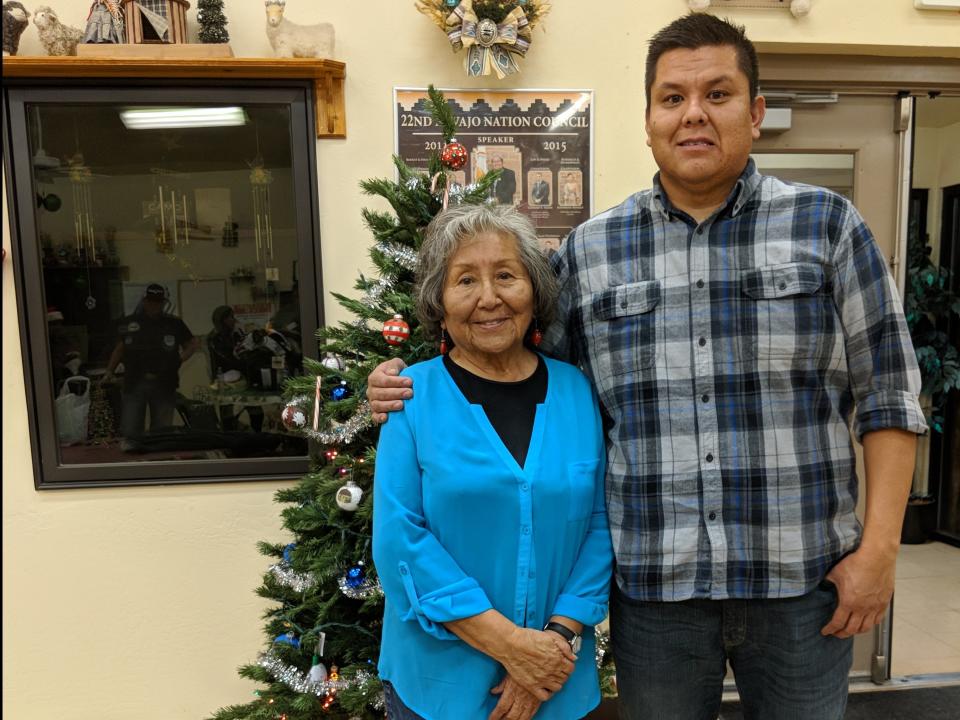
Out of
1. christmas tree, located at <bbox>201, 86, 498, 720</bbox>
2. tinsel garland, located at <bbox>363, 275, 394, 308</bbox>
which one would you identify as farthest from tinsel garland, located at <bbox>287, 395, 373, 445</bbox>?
tinsel garland, located at <bbox>363, 275, 394, 308</bbox>

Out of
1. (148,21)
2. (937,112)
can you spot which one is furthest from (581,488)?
(937,112)

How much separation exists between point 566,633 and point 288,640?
3.20 feet

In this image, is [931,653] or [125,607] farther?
[931,653]

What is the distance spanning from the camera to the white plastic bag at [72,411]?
90.8 inches

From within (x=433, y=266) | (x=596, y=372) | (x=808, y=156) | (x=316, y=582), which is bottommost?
(x=316, y=582)

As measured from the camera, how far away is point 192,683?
93.4 inches

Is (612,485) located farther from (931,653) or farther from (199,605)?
(931,653)

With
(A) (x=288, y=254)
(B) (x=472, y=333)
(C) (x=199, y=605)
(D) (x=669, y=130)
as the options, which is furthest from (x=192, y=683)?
(D) (x=669, y=130)

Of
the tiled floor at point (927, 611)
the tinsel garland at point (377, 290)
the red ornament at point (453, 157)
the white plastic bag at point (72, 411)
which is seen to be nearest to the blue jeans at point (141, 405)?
the white plastic bag at point (72, 411)

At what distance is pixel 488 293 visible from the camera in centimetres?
123

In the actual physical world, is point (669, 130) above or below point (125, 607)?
above

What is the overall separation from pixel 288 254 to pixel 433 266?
1199 millimetres

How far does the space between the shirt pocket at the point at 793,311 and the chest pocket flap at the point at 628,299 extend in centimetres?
17

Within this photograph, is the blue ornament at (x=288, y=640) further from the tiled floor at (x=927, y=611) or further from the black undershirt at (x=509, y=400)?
the tiled floor at (x=927, y=611)
